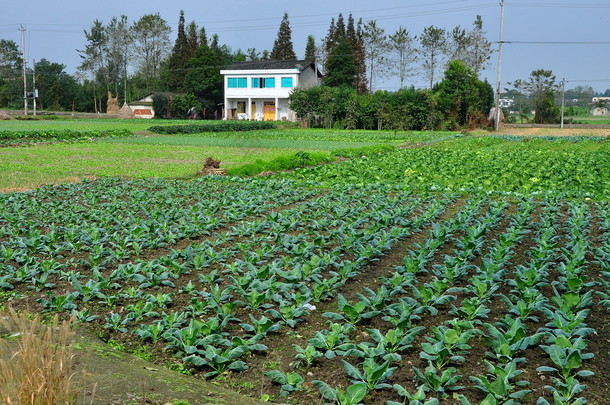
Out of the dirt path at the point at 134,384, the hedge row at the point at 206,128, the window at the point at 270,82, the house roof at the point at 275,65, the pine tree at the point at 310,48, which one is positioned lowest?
the dirt path at the point at 134,384

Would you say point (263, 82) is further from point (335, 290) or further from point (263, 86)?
point (335, 290)

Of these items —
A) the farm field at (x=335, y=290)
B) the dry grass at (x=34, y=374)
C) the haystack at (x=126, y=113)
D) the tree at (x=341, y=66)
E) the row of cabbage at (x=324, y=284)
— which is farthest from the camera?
the tree at (x=341, y=66)

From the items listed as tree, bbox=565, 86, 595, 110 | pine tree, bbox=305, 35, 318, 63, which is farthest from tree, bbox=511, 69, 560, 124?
pine tree, bbox=305, 35, 318, 63

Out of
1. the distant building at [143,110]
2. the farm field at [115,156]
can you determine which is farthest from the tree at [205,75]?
the farm field at [115,156]

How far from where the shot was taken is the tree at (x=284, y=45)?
7481cm

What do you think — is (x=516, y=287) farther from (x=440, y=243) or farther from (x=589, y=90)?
(x=589, y=90)

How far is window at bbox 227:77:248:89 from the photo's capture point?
2507 inches

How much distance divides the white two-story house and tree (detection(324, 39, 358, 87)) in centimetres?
215

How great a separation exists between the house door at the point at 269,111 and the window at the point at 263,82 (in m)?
2.32

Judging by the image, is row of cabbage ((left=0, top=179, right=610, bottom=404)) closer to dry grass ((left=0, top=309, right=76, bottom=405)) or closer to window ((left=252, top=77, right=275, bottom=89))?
dry grass ((left=0, top=309, right=76, bottom=405))

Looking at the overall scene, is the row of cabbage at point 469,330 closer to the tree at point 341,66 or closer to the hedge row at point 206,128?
the hedge row at point 206,128

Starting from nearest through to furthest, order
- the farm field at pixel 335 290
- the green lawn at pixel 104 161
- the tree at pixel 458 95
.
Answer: the farm field at pixel 335 290, the green lawn at pixel 104 161, the tree at pixel 458 95

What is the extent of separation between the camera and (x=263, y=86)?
2472 inches

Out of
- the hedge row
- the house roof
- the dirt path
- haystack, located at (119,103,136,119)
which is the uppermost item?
the house roof
